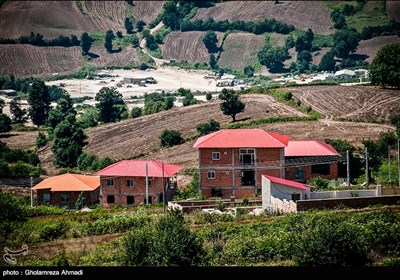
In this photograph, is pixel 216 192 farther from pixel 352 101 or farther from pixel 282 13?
pixel 282 13

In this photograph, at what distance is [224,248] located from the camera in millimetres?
25750

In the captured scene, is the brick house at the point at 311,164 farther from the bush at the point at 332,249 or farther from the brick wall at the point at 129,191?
the bush at the point at 332,249

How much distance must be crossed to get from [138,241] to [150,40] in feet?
339

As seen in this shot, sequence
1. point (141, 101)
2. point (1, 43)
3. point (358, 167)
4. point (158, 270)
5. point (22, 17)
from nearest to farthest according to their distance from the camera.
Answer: point (158, 270) < point (358, 167) < point (141, 101) < point (1, 43) < point (22, 17)

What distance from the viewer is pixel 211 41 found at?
12131cm

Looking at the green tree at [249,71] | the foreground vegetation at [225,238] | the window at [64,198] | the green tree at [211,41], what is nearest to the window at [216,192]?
the foreground vegetation at [225,238]

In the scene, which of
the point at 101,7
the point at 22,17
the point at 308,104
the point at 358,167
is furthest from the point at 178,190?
the point at 101,7

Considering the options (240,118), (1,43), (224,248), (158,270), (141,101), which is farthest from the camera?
(1,43)

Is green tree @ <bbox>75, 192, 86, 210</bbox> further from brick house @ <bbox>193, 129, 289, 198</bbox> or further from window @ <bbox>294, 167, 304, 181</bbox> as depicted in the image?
window @ <bbox>294, 167, 304, 181</bbox>

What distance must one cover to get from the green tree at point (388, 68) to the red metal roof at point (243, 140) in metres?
24.8

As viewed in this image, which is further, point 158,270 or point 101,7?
point 101,7

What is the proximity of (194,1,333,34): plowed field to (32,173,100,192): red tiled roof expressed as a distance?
8217 cm

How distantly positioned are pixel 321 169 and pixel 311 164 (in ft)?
1.68

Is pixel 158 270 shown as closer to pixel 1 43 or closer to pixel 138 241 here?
pixel 138 241
